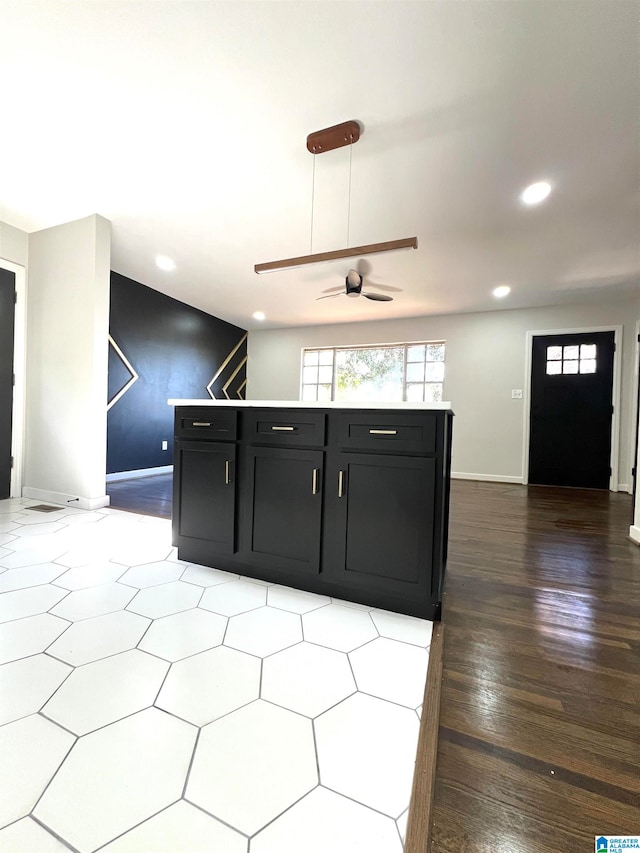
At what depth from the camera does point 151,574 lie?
6.51 ft

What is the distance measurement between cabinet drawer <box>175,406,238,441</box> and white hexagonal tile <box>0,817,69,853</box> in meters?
1.44

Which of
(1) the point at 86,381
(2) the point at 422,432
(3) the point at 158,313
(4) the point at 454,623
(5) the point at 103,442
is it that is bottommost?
(4) the point at 454,623

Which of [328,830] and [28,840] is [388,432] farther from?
[28,840]

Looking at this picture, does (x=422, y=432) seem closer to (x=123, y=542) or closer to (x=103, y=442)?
(x=123, y=542)

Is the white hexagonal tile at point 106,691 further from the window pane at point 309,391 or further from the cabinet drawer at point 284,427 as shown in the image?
the window pane at point 309,391

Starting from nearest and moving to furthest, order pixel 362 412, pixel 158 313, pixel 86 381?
pixel 362 412 < pixel 86 381 < pixel 158 313

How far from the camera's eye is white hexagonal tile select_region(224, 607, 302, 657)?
1367mm

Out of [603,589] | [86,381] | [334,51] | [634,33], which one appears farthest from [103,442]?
[634,33]

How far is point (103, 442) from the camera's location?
3408 millimetres

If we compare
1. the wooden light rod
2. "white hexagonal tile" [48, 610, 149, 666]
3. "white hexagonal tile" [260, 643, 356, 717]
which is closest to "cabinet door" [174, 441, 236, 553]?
"white hexagonal tile" [48, 610, 149, 666]

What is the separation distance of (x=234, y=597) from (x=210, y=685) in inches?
23.7

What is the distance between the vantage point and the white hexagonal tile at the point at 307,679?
110cm

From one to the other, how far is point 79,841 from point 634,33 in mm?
3352

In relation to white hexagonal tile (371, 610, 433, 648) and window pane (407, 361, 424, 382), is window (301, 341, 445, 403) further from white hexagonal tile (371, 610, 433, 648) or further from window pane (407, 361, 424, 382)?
white hexagonal tile (371, 610, 433, 648)
